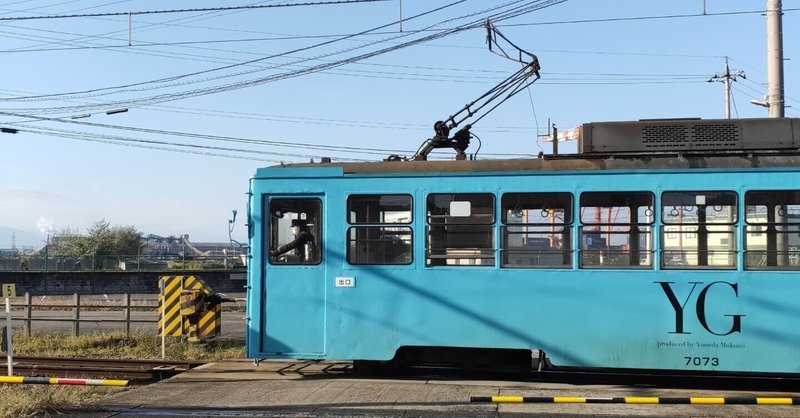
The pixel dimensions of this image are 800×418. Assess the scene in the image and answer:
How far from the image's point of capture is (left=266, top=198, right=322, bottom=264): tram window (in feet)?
28.9

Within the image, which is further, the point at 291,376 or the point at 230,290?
the point at 230,290

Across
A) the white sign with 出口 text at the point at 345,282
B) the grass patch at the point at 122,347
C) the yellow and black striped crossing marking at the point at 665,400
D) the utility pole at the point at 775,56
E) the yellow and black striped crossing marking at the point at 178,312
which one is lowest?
the grass patch at the point at 122,347

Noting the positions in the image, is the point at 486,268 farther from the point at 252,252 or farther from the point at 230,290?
the point at 230,290

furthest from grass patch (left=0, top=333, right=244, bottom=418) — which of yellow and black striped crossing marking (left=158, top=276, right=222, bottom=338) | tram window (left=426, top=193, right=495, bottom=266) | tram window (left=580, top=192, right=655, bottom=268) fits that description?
tram window (left=580, top=192, right=655, bottom=268)

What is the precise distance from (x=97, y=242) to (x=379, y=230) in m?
46.8

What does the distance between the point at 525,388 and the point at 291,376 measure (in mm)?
3051

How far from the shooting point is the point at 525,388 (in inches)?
328

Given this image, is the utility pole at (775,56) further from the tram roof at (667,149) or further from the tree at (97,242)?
the tree at (97,242)

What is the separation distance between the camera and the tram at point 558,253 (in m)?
7.87

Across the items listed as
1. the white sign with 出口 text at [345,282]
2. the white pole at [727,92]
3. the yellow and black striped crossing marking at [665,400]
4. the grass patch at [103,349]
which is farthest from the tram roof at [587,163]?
the white pole at [727,92]

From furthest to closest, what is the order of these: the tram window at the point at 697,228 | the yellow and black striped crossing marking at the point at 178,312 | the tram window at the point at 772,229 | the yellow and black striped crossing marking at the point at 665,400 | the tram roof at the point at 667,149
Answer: the yellow and black striped crossing marking at the point at 178,312
the tram roof at the point at 667,149
the tram window at the point at 697,228
the tram window at the point at 772,229
the yellow and black striped crossing marking at the point at 665,400

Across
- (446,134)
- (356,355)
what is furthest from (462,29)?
(356,355)

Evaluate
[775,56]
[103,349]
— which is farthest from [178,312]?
[775,56]

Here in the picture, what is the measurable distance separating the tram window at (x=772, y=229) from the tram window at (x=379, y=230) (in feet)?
12.7
